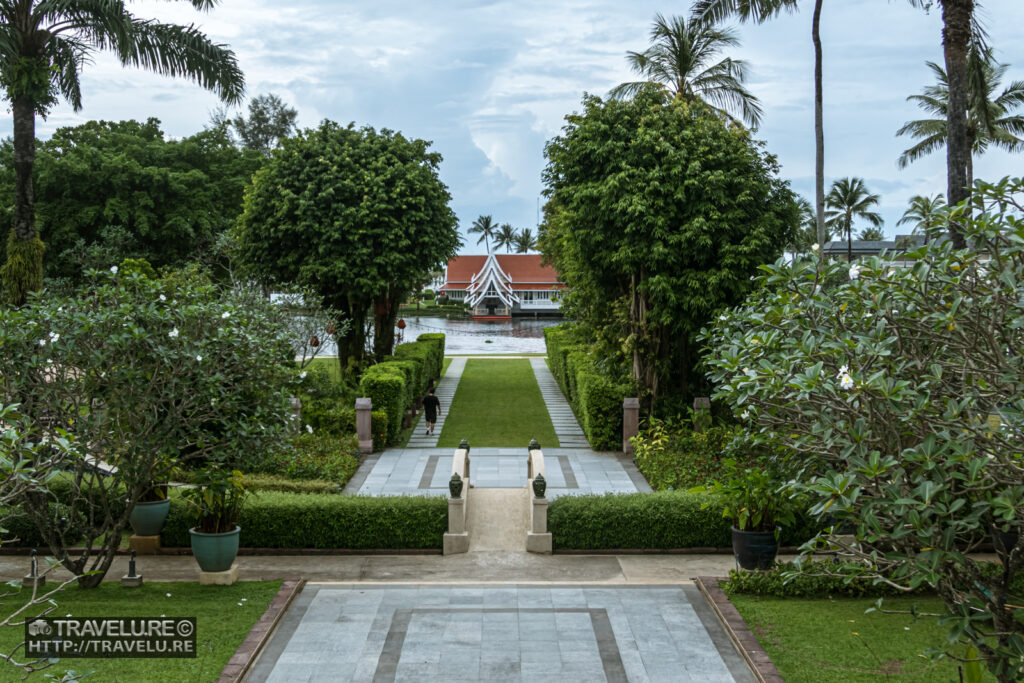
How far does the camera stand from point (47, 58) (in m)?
16.2

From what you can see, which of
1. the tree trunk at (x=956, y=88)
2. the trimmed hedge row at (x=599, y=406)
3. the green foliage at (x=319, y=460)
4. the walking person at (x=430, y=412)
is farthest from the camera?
the walking person at (x=430, y=412)

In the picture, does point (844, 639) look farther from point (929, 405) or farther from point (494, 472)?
point (494, 472)

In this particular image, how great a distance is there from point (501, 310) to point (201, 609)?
78.9 metres

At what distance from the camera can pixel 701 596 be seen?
41.7ft

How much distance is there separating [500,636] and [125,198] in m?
37.8

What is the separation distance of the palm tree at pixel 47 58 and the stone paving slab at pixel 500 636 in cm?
878

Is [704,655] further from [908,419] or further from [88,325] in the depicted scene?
[88,325]

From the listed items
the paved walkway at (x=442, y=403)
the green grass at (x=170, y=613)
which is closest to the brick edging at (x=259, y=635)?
the green grass at (x=170, y=613)

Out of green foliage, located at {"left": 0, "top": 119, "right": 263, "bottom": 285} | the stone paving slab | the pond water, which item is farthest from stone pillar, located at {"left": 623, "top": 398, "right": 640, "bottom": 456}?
the pond water

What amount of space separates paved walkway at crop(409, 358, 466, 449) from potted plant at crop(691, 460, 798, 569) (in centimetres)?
1389

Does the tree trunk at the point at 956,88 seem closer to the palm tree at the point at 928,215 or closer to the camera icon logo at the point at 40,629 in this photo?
the palm tree at the point at 928,215

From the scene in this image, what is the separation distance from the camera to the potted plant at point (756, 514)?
1290cm

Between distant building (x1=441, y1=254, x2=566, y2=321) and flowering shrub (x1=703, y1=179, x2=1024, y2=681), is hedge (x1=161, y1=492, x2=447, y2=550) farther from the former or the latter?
distant building (x1=441, y1=254, x2=566, y2=321)

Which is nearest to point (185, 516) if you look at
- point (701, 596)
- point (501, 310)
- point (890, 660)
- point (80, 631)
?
point (80, 631)
